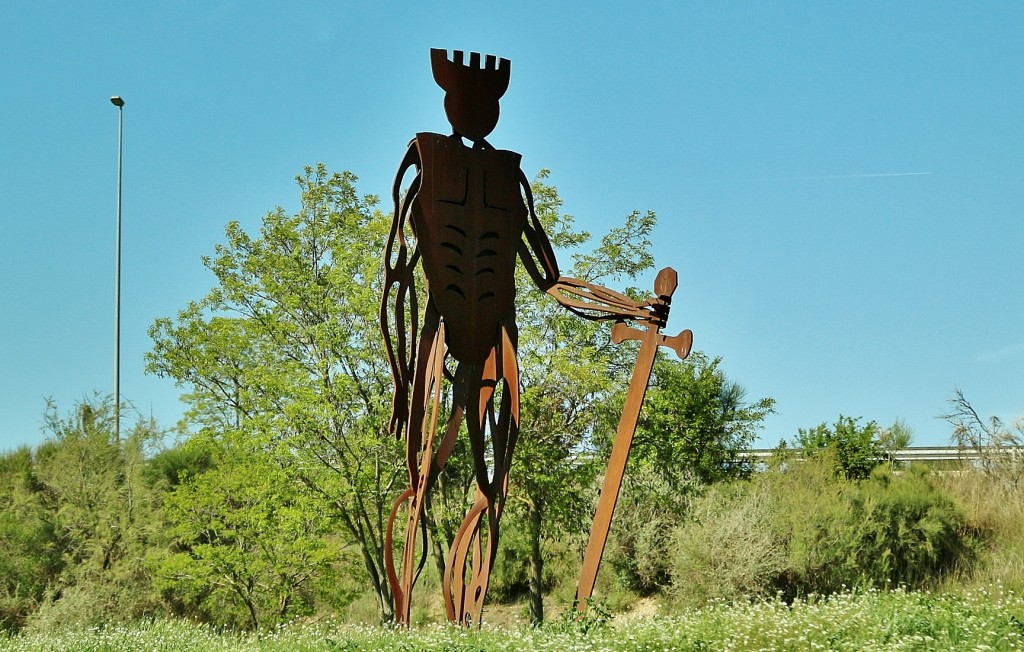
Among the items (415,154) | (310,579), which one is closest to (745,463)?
(310,579)

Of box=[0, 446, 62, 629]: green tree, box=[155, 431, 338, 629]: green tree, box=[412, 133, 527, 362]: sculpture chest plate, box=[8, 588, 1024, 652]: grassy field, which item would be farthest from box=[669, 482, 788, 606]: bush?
box=[0, 446, 62, 629]: green tree

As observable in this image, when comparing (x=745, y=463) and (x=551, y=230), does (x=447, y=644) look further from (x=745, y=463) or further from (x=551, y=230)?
(x=745, y=463)

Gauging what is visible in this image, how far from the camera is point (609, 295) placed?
8.41 m

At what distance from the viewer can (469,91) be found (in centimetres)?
804

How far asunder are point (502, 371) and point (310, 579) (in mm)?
8071

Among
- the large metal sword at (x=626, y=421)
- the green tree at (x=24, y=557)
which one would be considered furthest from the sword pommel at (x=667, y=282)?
the green tree at (x=24, y=557)

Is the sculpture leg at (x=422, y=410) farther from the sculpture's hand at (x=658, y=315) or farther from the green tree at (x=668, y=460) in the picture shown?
the green tree at (x=668, y=460)

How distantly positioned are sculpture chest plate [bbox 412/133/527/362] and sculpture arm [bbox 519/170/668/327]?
215 millimetres

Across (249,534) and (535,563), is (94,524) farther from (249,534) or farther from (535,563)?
(535,563)

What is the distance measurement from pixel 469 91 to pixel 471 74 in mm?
144

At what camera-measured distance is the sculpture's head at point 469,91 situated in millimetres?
7996

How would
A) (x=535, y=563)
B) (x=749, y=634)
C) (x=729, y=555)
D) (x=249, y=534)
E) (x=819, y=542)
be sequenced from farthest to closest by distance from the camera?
(x=535, y=563) < (x=819, y=542) < (x=729, y=555) < (x=249, y=534) < (x=749, y=634)

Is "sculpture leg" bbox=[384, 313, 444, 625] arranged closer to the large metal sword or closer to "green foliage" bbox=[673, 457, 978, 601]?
the large metal sword

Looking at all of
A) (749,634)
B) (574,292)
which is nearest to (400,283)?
(574,292)
